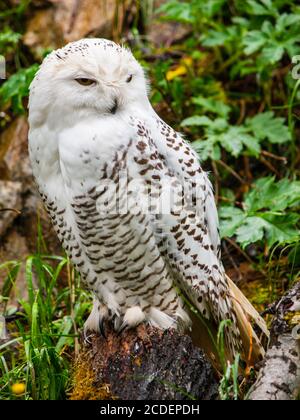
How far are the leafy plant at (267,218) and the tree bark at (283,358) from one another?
87 centimetres

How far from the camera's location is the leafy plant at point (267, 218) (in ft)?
12.8

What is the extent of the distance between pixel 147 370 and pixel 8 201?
2159 mm

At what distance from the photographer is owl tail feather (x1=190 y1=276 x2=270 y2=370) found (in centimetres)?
→ 351

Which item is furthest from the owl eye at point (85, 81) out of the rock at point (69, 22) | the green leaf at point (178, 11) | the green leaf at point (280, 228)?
the rock at point (69, 22)

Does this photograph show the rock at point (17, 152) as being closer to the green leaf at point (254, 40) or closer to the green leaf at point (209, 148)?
the green leaf at point (209, 148)

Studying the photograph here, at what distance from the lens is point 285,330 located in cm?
291

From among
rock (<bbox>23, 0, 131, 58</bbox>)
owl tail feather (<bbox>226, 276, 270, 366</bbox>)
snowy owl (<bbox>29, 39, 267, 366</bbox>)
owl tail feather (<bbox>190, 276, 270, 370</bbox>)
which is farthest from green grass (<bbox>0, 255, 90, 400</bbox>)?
rock (<bbox>23, 0, 131, 58</bbox>)

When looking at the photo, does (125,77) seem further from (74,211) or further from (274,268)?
(274,268)

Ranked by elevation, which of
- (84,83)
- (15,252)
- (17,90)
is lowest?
(15,252)

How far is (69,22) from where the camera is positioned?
5555mm

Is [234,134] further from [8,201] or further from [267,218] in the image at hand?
[8,201]

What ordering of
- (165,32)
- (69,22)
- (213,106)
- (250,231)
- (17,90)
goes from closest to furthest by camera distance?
(250,231)
(17,90)
(213,106)
(69,22)
(165,32)

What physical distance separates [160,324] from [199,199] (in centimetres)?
63

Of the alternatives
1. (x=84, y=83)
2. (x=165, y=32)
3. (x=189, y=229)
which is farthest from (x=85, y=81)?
(x=165, y=32)
